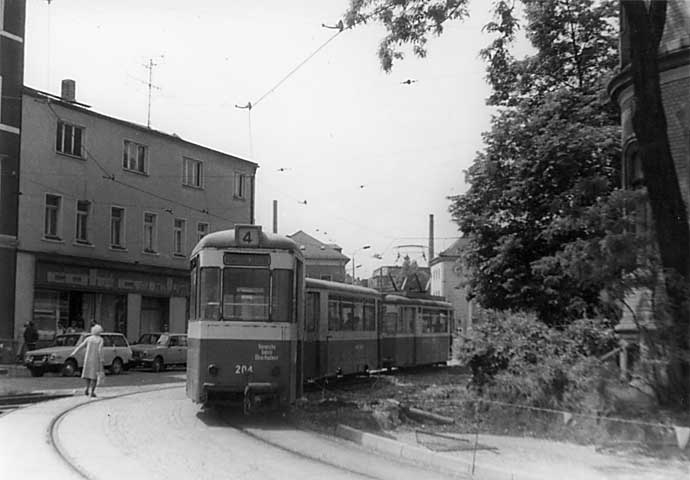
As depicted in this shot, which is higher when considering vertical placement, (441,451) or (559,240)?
(559,240)

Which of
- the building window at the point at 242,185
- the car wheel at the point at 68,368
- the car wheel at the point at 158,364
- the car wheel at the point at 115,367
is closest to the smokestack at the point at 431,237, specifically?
the building window at the point at 242,185

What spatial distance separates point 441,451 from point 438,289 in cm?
3984

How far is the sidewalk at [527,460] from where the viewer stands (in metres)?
9.71

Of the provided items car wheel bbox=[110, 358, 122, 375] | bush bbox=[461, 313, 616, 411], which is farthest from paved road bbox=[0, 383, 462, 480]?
car wheel bbox=[110, 358, 122, 375]

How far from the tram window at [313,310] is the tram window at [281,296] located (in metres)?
5.18

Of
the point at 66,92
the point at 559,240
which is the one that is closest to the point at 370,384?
the point at 559,240

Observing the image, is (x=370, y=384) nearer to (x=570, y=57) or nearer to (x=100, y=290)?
(x=570, y=57)

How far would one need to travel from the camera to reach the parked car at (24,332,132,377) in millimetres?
25641

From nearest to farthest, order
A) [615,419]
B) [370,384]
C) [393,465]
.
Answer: [393,465]
[615,419]
[370,384]

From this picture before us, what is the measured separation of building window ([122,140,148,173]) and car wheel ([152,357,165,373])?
1041cm

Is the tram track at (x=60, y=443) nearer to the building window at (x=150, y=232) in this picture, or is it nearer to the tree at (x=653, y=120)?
the tree at (x=653, y=120)

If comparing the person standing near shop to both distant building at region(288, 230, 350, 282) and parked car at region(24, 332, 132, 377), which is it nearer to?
parked car at region(24, 332, 132, 377)

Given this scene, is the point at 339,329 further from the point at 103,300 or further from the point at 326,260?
the point at 326,260

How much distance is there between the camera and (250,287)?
13859 millimetres
